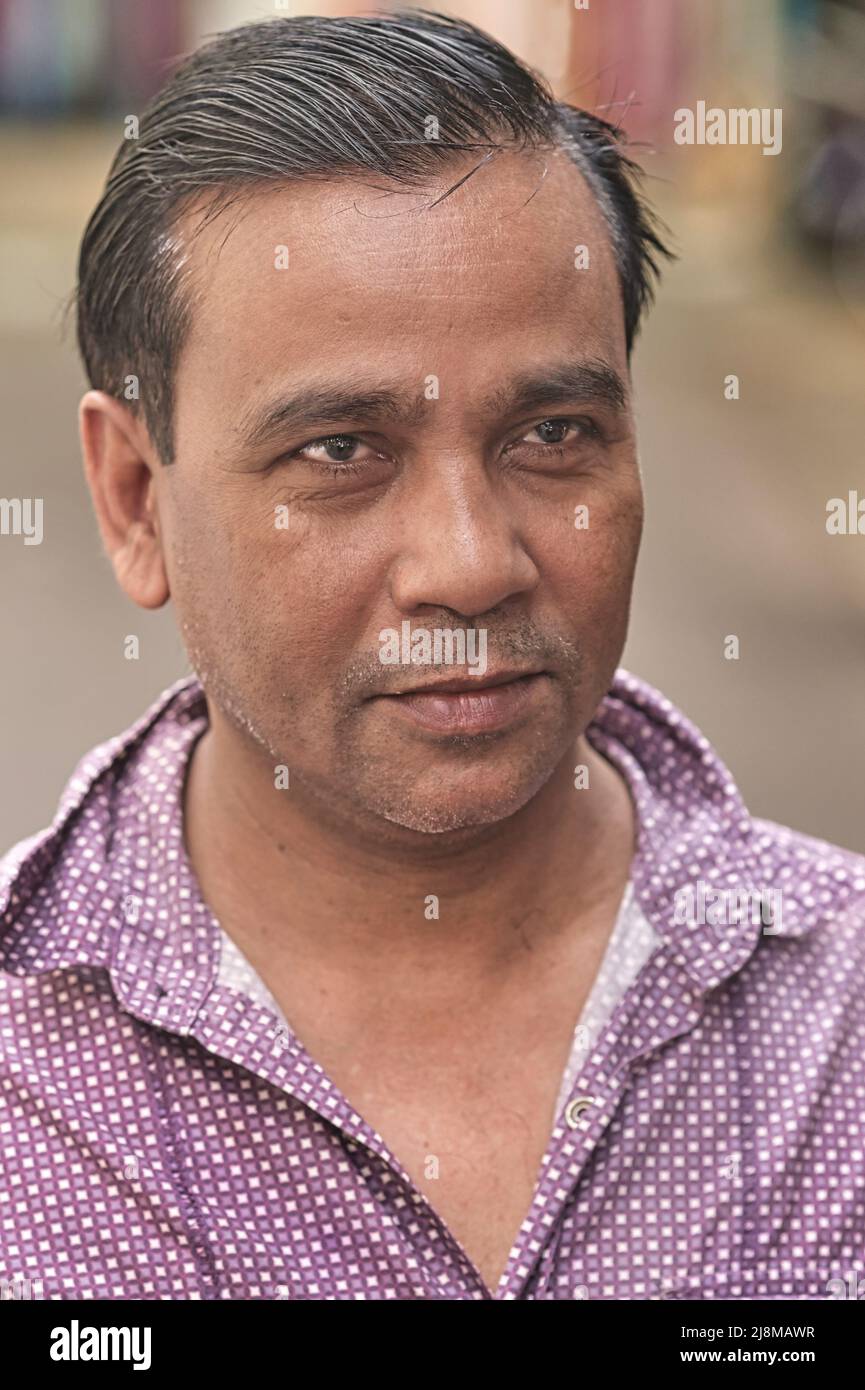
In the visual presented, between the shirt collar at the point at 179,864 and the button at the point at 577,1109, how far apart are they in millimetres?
158

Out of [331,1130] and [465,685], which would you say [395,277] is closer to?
[465,685]

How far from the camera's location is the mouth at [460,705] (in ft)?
5.49

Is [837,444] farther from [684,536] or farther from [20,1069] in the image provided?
[20,1069]

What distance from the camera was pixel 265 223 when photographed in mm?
1694

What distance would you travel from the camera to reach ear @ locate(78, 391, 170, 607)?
6.30 feet

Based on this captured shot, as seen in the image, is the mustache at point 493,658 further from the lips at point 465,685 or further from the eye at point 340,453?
the eye at point 340,453

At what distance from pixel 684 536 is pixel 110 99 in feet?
10.8

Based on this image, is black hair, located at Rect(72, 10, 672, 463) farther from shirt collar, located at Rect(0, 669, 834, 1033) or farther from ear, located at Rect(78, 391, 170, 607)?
shirt collar, located at Rect(0, 669, 834, 1033)

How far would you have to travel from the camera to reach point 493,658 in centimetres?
166

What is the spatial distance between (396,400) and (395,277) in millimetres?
Result: 106

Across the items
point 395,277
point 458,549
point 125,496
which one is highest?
point 395,277

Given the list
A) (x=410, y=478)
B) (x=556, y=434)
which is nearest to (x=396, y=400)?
(x=410, y=478)

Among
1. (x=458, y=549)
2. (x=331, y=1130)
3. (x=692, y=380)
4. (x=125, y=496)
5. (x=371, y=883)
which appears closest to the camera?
(x=458, y=549)

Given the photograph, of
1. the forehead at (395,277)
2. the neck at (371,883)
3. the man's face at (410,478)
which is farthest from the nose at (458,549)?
the neck at (371,883)
